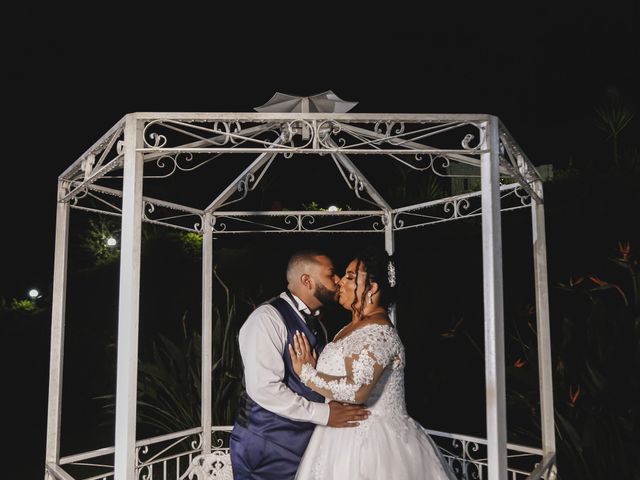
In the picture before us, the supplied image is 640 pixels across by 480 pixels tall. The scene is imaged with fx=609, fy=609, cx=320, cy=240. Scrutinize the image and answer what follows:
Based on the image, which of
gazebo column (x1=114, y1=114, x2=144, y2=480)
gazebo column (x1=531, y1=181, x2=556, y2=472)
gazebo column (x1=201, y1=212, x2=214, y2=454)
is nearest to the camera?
gazebo column (x1=114, y1=114, x2=144, y2=480)

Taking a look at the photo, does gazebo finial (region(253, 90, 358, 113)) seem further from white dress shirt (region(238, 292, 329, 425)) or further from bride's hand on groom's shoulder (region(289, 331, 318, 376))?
bride's hand on groom's shoulder (region(289, 331, 318, 376))

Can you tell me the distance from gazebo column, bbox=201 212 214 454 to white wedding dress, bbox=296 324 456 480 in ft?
6.90

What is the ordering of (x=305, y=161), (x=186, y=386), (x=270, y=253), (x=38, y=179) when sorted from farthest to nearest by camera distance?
(x=38, y=179), (x=305, y=161), (x=270, y=253), (x=186, y=386)

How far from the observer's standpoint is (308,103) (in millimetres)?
3721

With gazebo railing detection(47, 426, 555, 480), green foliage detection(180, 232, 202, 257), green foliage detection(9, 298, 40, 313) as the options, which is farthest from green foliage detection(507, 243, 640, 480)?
green foliage detection(9, 298, 40, 313)

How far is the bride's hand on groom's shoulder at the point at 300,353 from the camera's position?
3381 mm

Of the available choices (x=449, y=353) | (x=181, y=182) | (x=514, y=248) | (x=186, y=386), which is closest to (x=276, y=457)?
(x=186, y=386)

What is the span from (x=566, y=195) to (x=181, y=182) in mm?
6540

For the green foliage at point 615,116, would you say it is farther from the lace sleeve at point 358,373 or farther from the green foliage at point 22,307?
the green foliage at point 22,307

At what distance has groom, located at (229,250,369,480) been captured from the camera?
11.1 feet

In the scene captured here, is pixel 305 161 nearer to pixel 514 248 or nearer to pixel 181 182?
pixel 181 182

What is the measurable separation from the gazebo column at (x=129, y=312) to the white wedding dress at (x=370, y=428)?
0.94m

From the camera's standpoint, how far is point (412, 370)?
23.6 ft

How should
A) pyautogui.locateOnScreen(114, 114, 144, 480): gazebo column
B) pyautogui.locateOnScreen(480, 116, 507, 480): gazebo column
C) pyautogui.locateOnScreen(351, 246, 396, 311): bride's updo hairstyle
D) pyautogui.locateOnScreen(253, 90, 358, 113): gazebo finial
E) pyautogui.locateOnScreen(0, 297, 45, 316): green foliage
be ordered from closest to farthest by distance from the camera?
pyautogui.locateOnScreen(114, 114, 144, 480): gazebo column < pyautogui.locateOnScreen(480, 116, 507, 480): gazebo column < pyautogui.locateOnScreen(351, 246, 396, 311): bride's updo hairstyle < pyautogui.locateOnScreen(253, 90, 358, 113): gazebo finial < pyautogui.locateOnScreen(0, 297, 45, 316): green foliage
